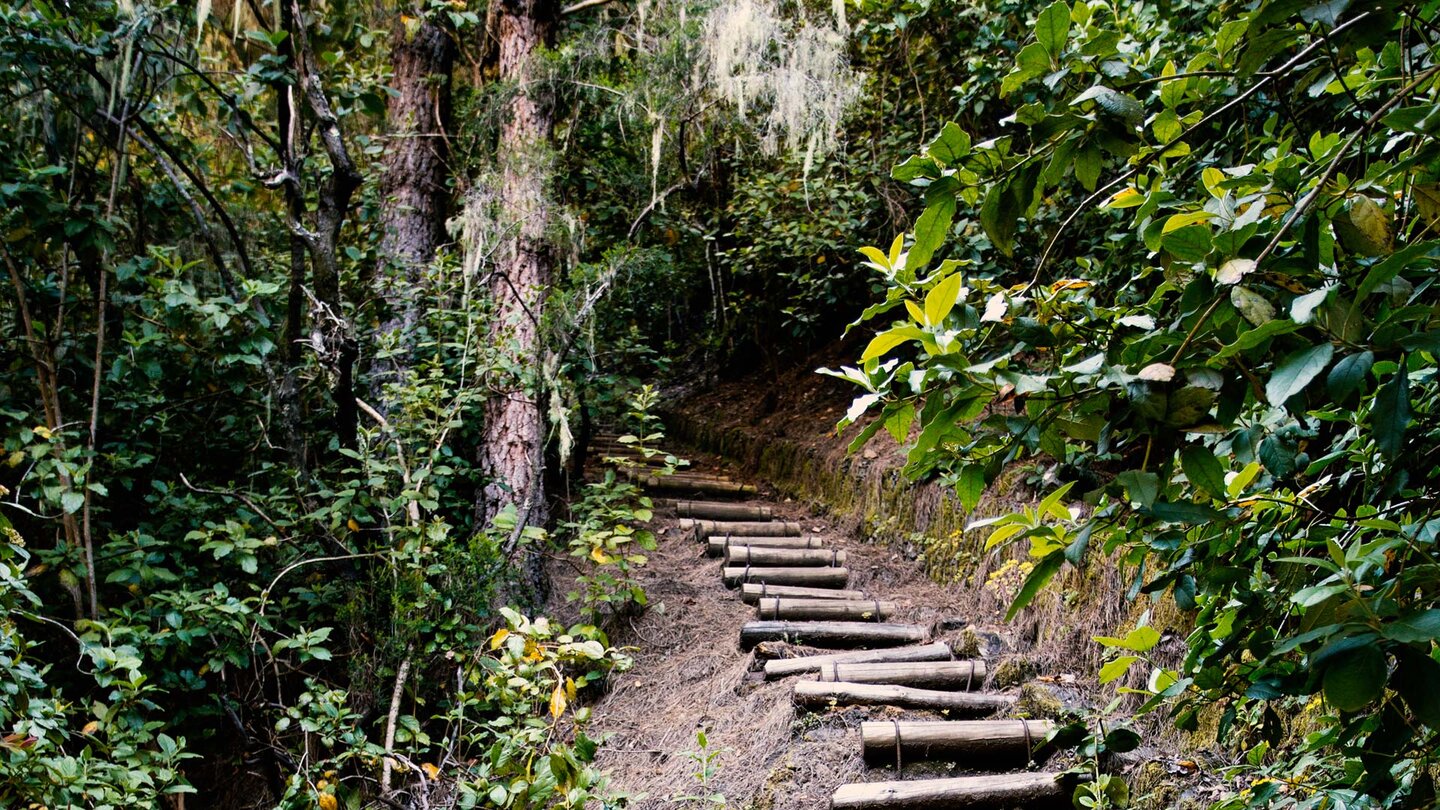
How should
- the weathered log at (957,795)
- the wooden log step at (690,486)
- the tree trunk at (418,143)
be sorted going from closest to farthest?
the weathered log at (957,795) < the tree trunk at (418,143) < the wooden log step at (690,486)

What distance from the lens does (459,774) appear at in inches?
136

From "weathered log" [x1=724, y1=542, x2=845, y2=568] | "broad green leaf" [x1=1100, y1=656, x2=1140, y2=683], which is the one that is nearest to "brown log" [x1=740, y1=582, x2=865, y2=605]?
"weathered log" [x1=724, y1=542, x2=845, y2=568]

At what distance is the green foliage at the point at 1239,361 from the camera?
2.92ft

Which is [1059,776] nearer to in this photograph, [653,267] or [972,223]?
[972,223]

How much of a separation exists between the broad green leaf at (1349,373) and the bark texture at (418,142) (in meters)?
5.66

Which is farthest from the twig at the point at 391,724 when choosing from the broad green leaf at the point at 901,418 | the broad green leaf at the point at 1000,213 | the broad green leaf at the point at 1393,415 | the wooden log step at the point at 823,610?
the broad green leaf at the point at 1393,415

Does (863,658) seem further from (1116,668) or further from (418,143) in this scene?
(418,143)

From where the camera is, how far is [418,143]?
613 centimetres

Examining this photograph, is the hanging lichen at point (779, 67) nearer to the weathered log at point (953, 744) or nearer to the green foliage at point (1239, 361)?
the weathered log at point (953, 744)

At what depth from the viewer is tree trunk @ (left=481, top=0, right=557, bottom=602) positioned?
15.4ft

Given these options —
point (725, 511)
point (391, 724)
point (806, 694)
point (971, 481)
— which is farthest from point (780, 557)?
point (971, 481)

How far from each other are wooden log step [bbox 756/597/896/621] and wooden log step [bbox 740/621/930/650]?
16 centimetres

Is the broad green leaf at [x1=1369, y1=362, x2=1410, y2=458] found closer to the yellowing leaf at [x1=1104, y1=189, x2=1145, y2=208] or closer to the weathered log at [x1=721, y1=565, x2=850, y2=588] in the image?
the yellowing leaf at [x1=1104, y1=189, x2=1145, y2=208]

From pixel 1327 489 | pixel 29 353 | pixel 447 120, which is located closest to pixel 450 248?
pixel 447 120
